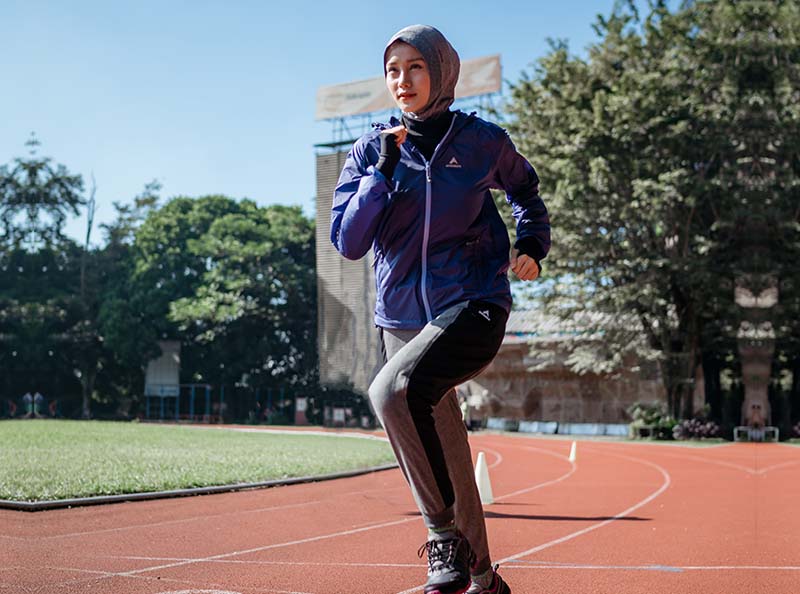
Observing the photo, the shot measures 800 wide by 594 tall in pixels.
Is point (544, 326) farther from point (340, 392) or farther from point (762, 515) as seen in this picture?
point (762, 515)

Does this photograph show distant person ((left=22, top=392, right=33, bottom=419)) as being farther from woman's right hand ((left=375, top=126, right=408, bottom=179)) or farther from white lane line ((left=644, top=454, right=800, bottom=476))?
woman's right hand ((left=375, top=126, right=408, bottom=179))

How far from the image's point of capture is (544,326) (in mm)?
46094

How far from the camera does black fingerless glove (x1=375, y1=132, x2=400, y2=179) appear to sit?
354cm

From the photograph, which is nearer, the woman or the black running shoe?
the black running shoe

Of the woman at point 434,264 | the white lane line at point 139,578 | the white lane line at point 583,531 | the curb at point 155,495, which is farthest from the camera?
the curb at point 155,495

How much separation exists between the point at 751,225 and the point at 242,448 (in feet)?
57.2

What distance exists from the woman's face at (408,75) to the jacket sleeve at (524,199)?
1.26ft

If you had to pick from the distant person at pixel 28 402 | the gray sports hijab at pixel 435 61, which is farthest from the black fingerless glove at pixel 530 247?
the distant person at pixel 28 402

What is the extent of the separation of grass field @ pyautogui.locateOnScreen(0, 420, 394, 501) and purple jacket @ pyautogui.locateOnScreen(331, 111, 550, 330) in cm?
740

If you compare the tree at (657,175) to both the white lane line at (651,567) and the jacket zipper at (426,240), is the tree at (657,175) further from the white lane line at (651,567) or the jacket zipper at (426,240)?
the jacket zipper at (426,240)

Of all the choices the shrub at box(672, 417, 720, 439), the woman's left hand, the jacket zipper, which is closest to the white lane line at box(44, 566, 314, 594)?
the jacket zipper

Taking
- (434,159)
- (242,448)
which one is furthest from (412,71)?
(242,448)

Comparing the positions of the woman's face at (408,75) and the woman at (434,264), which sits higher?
the woman's face at (408,75)

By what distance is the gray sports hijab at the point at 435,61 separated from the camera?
3.65m
